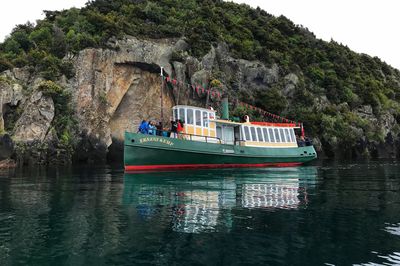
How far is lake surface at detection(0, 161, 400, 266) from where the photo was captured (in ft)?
20.7

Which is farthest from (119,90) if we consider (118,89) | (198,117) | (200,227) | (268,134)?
(200,227)

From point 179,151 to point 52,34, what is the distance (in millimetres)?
30355

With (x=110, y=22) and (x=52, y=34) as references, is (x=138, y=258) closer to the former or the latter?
(x=110, y=22)

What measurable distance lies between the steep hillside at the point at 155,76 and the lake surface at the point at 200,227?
80.7ft

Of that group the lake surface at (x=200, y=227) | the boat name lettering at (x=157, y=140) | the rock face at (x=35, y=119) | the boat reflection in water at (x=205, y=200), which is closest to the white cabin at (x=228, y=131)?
the boat name lettering at (x=157, y=140)

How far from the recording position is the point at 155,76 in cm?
4341

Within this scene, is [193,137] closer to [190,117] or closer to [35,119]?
[190,117]

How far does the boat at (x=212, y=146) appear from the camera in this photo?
23.8 meters

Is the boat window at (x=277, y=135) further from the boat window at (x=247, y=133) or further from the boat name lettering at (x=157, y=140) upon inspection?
the boat name lettering at (x=157, y=140)

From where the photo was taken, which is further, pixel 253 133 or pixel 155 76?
pixel 155 76

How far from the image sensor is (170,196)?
506 inches

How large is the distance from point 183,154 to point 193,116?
3.52 m

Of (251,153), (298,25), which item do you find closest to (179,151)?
(251,153)

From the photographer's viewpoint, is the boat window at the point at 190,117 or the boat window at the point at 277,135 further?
the boat window at the point at 277,135
